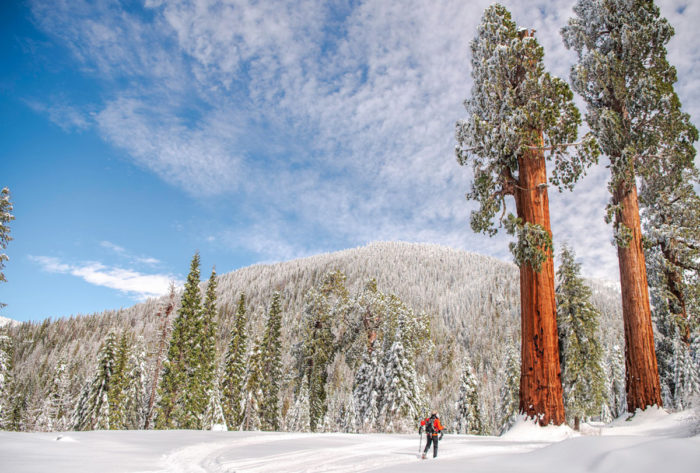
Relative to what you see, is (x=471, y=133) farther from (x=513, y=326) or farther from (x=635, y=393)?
(x=513, y=326)

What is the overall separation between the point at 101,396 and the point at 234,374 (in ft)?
44.0

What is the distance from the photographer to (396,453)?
29.7 feet

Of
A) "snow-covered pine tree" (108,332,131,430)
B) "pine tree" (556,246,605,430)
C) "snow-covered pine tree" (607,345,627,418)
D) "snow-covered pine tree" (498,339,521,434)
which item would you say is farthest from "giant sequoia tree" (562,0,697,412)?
"snow-covered pine tree" (607,345,627,418)

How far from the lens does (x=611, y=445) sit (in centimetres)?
483

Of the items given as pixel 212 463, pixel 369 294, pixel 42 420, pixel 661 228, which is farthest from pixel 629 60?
pixel 42 420

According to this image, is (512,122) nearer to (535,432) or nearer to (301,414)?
(535,432)

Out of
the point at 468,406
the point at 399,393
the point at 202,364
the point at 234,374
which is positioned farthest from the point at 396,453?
the point at 468,406

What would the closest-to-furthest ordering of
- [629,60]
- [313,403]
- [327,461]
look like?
[327,461], [629,60], [313,403]

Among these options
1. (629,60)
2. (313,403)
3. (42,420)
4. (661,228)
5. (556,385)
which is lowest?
(42,420)

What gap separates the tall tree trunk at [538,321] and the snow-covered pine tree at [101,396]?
4174 cm

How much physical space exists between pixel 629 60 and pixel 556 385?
32.3 ft

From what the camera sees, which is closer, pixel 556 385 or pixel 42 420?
pixel 556 385

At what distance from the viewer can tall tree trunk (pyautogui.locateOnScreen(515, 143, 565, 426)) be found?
8.17m

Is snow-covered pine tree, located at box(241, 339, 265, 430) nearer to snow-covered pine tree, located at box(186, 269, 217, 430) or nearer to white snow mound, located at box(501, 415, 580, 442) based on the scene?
snow-covered pine tree, located at box(186, 269, 217, 430)
